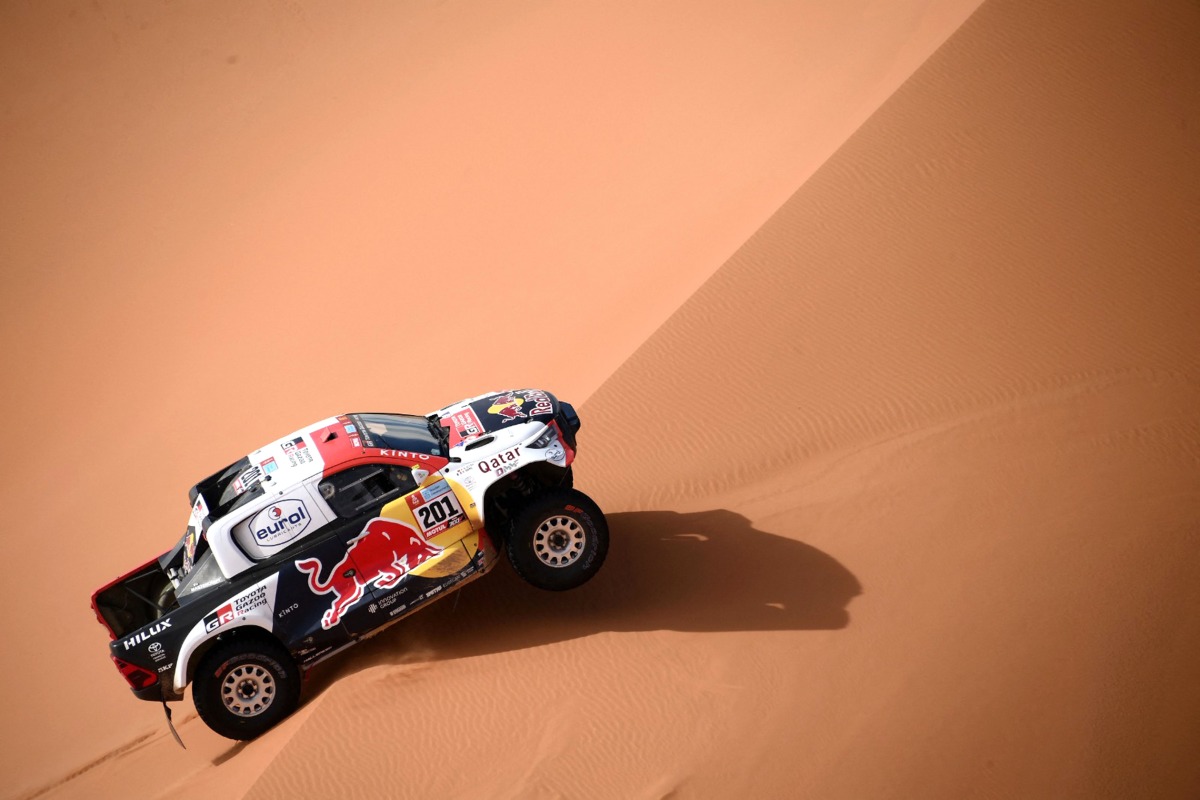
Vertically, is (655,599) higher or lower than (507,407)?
lower

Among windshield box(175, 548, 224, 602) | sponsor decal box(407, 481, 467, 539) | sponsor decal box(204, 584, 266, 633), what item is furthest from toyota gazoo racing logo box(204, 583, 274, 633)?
sponsor decal box(407, 481, 467, 539)

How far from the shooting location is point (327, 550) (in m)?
8.14

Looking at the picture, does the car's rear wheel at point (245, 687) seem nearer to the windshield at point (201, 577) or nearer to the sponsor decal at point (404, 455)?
the windshield at point (201, 577)

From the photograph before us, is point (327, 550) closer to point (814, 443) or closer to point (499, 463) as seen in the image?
point (499, 463)

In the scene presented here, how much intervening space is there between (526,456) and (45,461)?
396 inches

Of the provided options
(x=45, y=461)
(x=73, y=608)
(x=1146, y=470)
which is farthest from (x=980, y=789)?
(x=45, y=461)

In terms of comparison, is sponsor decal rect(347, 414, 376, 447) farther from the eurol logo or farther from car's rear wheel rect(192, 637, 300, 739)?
car's rear wheel rect(192, 637, 300, 739)

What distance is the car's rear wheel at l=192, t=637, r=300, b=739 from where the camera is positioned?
318 inches

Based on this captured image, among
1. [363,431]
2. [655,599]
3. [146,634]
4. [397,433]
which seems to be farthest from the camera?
[655,599]

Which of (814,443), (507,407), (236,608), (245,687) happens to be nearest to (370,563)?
(236,608)

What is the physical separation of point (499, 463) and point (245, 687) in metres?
2.74

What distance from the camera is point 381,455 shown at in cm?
820

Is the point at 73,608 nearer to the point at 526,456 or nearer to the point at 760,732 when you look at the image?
the point at 526,456

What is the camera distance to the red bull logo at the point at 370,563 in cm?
817
